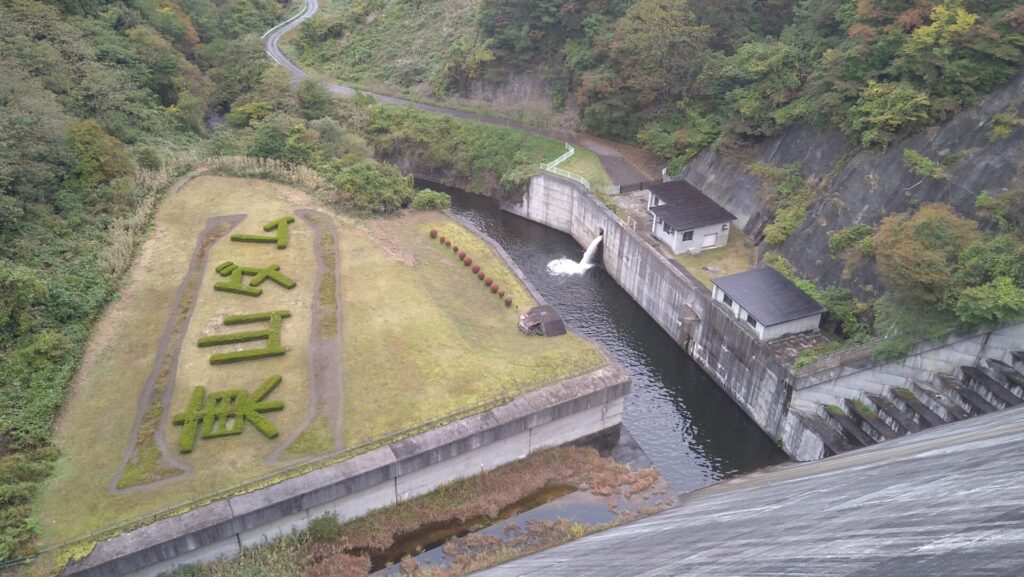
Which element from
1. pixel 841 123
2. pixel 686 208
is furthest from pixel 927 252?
pixel 686 208

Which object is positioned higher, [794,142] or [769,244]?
[794,142]

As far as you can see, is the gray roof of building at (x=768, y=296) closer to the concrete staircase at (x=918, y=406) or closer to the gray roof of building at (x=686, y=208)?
the concrete staircase at (x=918, y=406)

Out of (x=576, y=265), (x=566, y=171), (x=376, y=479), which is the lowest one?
(x=576, y=265)

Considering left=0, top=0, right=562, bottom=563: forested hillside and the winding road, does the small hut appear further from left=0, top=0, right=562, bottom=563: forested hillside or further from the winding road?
the winding road

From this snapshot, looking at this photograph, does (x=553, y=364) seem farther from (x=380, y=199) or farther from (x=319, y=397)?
(x=380, y=199)

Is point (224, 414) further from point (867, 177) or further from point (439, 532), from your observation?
point (867, 177)

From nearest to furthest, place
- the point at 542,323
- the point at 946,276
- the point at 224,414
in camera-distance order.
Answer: the point at 946,276
the point at 224,414
the point at 542,323

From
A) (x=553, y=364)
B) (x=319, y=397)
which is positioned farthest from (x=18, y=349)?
(x=553, y=364)
